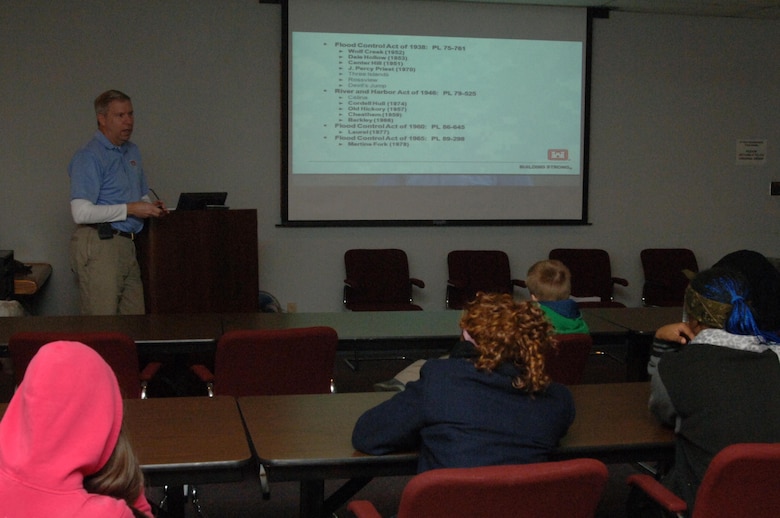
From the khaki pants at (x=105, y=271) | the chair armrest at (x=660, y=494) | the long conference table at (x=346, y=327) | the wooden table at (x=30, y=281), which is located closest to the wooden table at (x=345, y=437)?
the chair armrest at (x=660, y=494)

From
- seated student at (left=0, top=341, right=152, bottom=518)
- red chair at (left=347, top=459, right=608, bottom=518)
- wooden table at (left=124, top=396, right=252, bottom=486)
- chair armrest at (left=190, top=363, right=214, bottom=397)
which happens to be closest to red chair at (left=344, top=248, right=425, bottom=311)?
chair armrest at (left=190, top=363, right=214, bottom=397)

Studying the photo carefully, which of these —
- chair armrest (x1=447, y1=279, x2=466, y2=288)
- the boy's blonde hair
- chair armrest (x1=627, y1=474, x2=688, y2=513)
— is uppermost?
the boy's blonde hair

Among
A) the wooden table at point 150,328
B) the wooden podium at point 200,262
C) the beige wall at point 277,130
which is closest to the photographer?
the wooden table at point 150,328

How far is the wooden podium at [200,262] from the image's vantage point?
4262mm

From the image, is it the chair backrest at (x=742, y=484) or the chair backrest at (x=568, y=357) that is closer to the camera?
the chair backrest at (x=742, y=484)

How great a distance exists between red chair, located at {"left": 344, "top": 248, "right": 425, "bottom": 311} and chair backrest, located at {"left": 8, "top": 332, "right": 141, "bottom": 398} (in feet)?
9.36

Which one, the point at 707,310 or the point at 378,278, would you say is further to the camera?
the point at 378,278

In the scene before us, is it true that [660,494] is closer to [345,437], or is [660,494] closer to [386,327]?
[345,437]

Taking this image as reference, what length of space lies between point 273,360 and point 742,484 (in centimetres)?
169

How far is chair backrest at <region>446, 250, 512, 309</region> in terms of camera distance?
235 inches

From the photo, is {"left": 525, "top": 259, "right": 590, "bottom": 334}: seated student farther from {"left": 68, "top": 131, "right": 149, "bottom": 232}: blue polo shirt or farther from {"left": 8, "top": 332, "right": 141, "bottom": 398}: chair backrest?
{"left": 68, "top": 131, "right": 149, "bottom": 232}: blue polo shirt

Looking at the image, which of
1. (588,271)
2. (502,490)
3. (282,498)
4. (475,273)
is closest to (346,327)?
(282,498)

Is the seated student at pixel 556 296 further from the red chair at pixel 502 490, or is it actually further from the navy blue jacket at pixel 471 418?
the red chair at pixel 502 490

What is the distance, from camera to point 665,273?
20.6 ft
